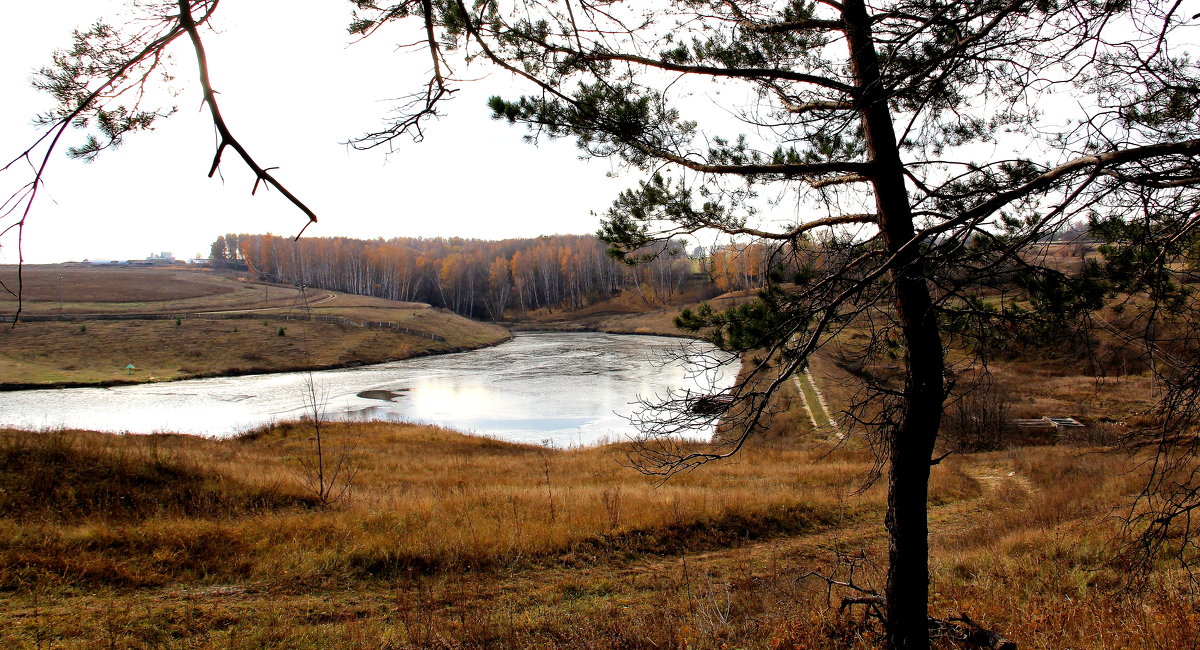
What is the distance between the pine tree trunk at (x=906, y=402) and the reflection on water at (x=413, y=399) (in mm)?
13790

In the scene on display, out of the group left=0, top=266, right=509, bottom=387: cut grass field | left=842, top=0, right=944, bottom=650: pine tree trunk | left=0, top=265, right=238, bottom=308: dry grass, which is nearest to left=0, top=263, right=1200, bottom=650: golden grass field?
left=842, top=0, right=944, bottom=650: pine tree trunk

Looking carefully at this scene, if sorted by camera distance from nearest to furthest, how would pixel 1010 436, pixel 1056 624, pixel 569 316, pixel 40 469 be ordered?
pixel 1056 624
pixel 40 469
pixel 1010 436
pixel 569 316

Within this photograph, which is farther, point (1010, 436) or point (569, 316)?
point (569, 316)

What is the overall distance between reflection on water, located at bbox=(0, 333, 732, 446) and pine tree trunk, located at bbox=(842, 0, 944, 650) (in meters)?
13.8

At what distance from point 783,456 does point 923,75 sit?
16915 mm

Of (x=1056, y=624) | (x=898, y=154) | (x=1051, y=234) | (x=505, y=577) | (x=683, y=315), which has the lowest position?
(x=505, y=577)

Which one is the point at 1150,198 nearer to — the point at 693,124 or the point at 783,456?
the point at 693,124

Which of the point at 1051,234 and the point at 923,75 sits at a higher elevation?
the point at 923,75

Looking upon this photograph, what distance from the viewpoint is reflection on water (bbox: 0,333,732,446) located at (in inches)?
986

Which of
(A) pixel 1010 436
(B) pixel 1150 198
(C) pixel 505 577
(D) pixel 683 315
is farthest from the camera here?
(A) pixel 1010 436

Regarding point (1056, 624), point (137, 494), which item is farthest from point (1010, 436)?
point (137, 494)

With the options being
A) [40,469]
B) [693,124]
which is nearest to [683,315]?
[693,124]

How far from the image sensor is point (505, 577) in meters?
7.22

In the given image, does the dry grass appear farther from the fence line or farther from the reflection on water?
the reflection on water
